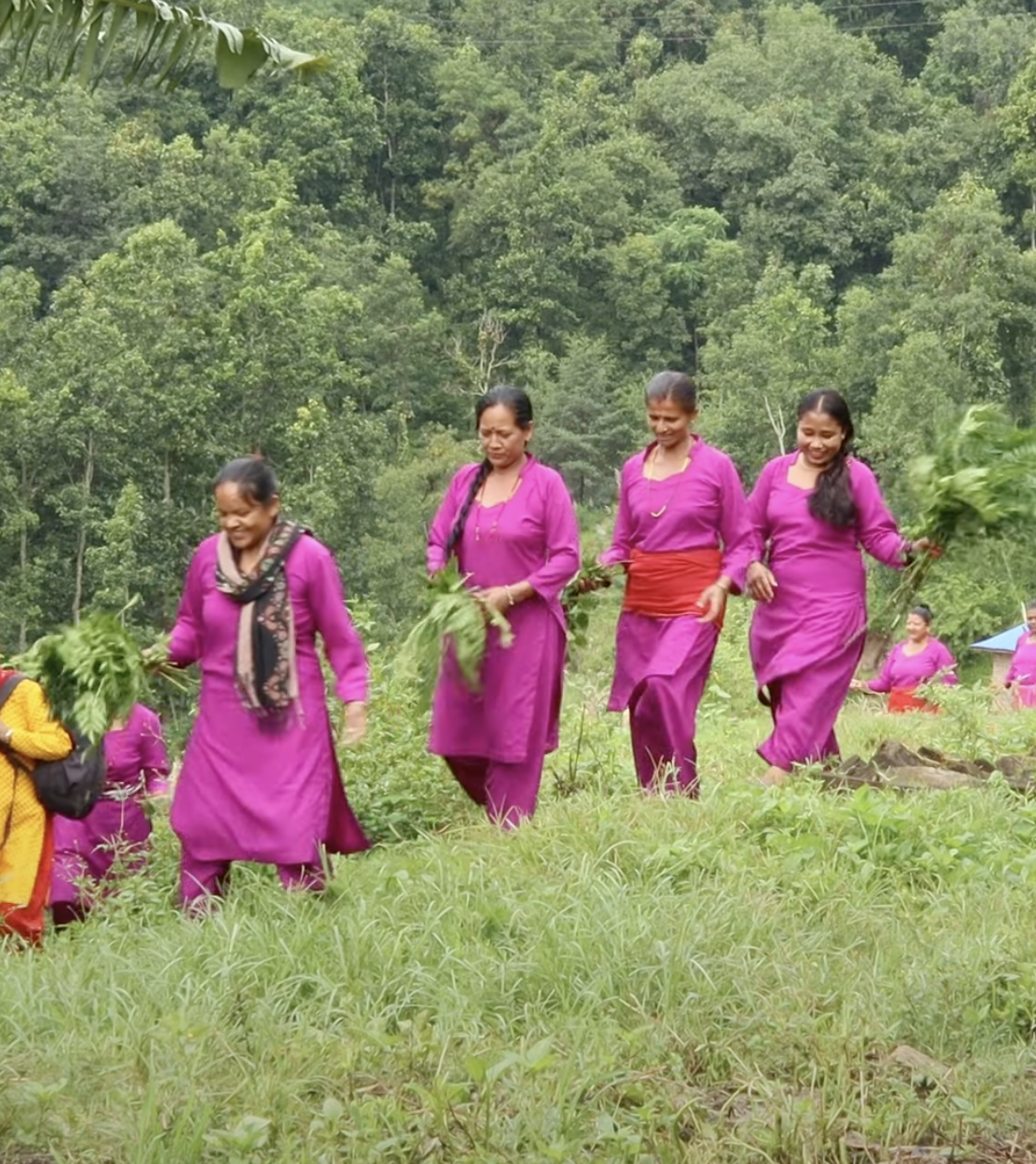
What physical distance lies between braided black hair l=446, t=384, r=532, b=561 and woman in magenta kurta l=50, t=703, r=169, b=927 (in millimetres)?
1268

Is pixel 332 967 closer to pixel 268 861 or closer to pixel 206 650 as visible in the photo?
pixel 268 861

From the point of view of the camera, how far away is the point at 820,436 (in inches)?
318

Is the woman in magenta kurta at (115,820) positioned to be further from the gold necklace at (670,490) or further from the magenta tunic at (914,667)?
the magenta tunic at (914,667)

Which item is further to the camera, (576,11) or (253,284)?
(576,11)

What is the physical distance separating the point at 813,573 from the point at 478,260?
59306 millimetres

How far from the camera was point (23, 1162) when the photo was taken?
4.39m

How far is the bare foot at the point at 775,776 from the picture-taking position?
808cm

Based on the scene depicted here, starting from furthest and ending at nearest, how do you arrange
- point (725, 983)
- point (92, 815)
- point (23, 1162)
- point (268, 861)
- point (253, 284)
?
point (253, 284)
point (92, 815)
point (268, 861)
point (725, 983)
point (23, 1162)

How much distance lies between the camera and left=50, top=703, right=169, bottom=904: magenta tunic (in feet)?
24.7

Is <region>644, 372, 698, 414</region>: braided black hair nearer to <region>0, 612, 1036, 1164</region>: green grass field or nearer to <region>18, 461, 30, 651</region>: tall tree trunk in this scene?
<region>0, 612, 1036, 1164</region>: green grass field

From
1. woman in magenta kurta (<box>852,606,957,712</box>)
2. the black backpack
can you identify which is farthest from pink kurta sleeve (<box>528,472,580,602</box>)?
woman in magenta kurta (<box>852,606,957,712</box>)

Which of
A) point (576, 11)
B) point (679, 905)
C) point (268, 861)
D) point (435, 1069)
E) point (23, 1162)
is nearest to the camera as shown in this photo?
point (23, 1162)

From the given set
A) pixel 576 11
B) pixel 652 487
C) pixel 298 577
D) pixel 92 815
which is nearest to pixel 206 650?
pixel 298 577

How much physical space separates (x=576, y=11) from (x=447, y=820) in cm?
7893
